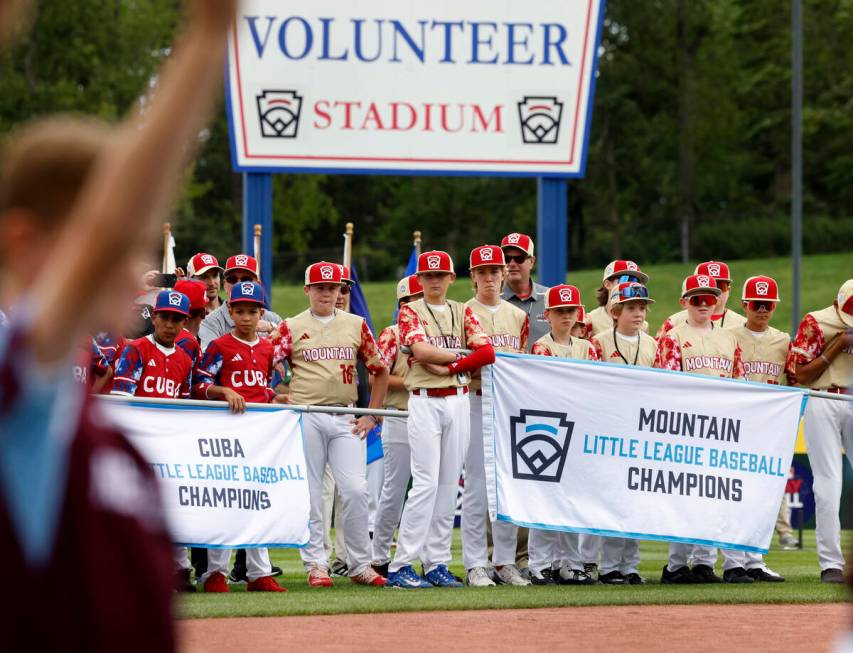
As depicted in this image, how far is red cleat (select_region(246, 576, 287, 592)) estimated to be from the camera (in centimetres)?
1079

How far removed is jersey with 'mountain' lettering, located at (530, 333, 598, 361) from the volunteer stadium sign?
11.9 ft

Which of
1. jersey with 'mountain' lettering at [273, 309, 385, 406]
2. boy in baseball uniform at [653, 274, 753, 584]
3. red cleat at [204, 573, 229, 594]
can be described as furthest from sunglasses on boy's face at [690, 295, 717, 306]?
red cleat at [204, 573, 229, 594]

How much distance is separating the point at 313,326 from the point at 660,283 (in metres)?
34.0

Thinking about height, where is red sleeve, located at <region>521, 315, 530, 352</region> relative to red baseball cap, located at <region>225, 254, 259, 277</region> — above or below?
below

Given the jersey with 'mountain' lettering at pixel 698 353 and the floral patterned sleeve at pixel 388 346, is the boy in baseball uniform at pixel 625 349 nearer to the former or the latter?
the jersey with 'mountain' lettering at pixel 698 353

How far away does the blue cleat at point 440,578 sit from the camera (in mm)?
10922

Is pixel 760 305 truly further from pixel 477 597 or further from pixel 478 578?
pixel 477 597

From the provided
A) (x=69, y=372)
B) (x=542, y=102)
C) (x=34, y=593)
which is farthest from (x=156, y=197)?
(x=542, y=102)

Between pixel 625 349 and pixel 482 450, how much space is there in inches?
58.9

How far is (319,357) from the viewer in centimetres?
1133

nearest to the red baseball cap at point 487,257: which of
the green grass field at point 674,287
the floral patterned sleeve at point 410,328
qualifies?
the floral patterned sleeve at point 410,328

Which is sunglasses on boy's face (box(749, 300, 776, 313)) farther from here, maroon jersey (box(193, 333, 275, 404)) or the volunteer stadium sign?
maroon jersey (box(193, 333, 275, 404))

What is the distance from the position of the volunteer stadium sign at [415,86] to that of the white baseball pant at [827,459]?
4297 millimetres

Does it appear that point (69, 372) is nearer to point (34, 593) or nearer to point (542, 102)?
point (34, 593)
